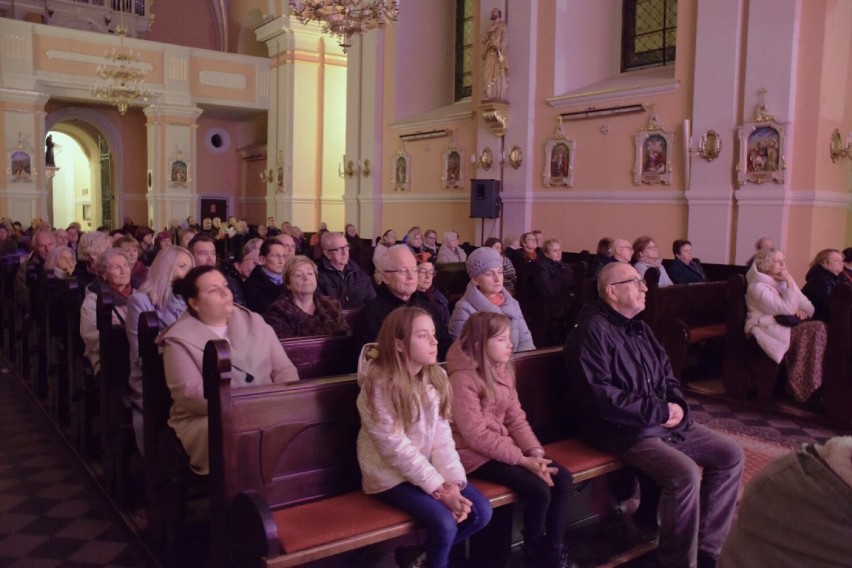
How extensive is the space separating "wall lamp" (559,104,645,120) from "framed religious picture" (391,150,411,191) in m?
3.79

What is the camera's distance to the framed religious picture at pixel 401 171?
13930 mm

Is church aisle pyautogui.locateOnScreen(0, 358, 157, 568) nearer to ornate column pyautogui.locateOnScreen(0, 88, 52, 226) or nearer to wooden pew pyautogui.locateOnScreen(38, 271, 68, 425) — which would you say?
wooden pew pyautogui.locateOnScreen(38, 271, 68, 425)

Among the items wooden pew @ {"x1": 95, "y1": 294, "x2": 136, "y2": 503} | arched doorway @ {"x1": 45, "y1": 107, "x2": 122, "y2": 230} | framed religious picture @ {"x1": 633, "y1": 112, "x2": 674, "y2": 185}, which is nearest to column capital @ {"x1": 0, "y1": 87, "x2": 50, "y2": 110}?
arched doorway @ {"x1": 45, "y1": 107, "x2": 122, "y2": 230}

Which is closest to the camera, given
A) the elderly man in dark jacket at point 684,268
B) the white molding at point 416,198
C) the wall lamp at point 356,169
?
the elderly man in dark jacket at point 684,268

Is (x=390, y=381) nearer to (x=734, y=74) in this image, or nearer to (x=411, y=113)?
(x=734, y=74)

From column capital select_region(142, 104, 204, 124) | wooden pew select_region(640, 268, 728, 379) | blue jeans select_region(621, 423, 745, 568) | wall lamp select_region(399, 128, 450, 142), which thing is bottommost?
blue jeans select_region(621, 423, 745, 568)

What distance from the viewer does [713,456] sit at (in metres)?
3.29

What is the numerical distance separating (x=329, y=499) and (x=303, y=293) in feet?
5.84

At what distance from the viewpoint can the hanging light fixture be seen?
1530cm


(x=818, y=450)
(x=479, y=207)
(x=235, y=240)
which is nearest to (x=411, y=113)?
(x=479, y=207)

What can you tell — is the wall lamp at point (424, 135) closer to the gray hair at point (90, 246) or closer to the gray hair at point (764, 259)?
the gray hair at point (764, 259)

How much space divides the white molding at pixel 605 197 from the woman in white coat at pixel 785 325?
3763 mm

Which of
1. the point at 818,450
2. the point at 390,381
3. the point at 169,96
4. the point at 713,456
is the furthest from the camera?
the point at 169,96

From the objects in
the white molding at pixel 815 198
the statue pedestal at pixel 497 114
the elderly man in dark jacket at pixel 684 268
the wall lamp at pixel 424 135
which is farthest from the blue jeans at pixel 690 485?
the wall lamp at pixel 424 135
